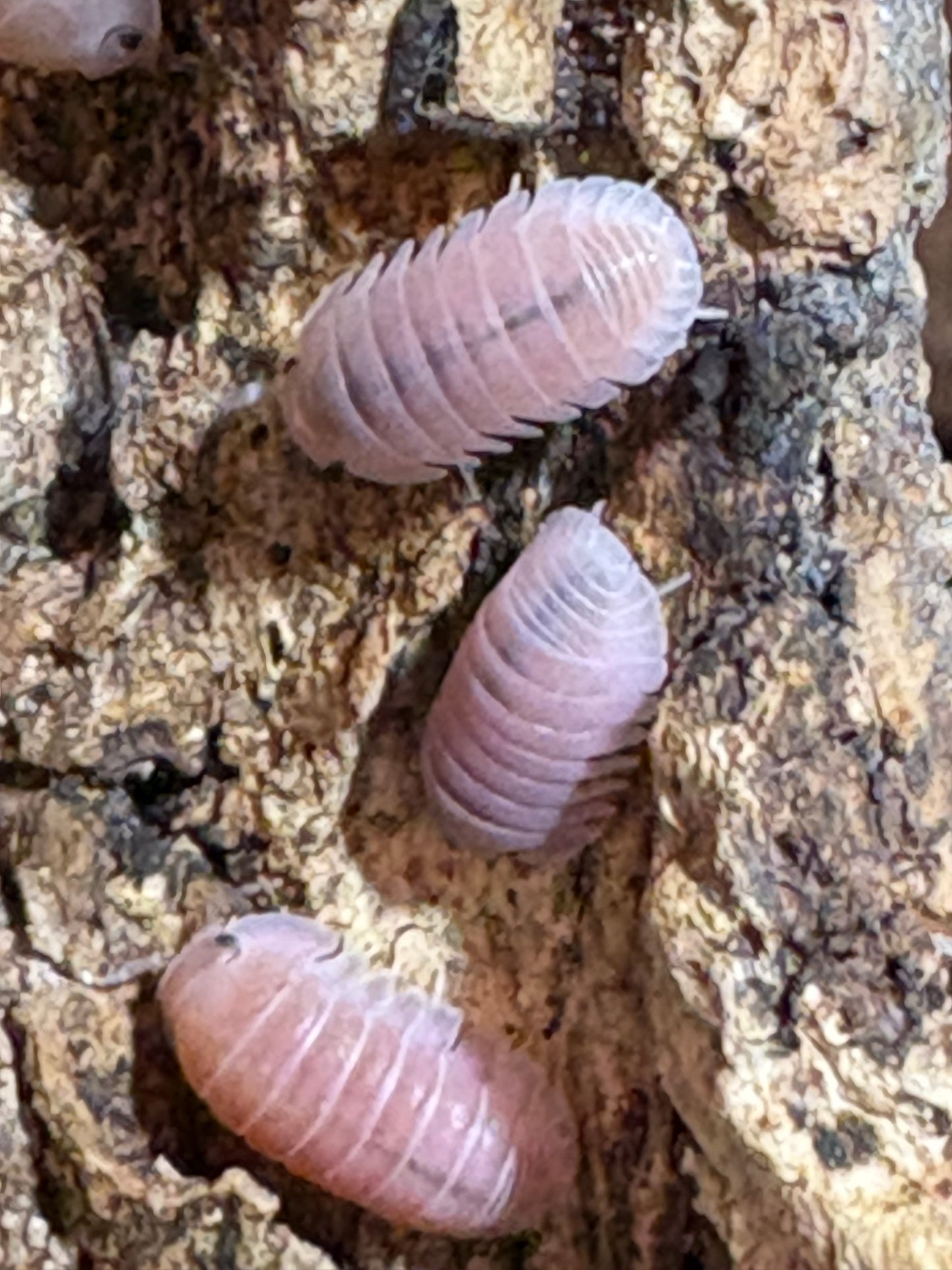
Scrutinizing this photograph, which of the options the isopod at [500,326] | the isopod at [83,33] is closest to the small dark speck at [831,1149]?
the isopod at [500,326]

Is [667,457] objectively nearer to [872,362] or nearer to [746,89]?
[872,362]

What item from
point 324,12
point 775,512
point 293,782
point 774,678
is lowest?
point 293,782

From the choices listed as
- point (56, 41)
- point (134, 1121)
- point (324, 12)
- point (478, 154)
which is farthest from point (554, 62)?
point (134, 1121)

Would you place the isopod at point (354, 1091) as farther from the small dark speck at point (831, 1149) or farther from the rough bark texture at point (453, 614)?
the small dark speck at point (831, 1149)

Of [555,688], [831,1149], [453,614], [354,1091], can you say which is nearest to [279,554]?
[453,614]

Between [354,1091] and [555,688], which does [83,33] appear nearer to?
[555,688]
